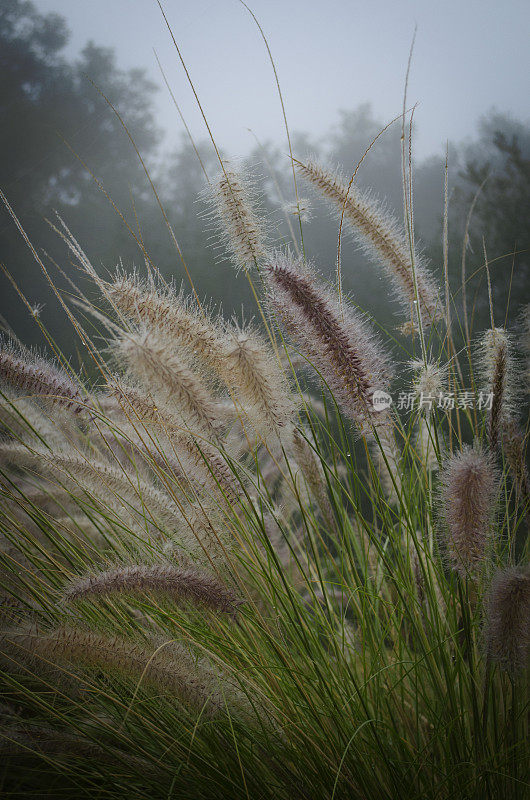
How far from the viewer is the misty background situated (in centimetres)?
141

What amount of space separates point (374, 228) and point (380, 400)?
0.97 feet

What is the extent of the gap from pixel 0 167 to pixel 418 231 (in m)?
1.26

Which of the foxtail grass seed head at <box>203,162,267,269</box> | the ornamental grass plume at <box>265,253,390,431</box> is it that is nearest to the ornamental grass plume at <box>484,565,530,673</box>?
the ornamental grass plume at <box>265,253,390,431</box>

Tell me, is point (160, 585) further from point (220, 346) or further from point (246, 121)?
point (246, 121)

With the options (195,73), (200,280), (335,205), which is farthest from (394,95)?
(335,205)

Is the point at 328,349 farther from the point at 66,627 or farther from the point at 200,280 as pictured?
the point at 200,280

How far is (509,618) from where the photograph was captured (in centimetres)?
49

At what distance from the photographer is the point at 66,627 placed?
496 millimetres

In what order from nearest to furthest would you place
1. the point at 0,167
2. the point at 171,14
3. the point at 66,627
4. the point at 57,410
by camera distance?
the point at 66,627
the point at 57,410
the point at 171,14
the point at 0,167

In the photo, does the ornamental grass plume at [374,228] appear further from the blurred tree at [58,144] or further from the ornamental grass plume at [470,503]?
the blurred tree at [58,144]

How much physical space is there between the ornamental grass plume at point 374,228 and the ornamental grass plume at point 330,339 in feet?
0.68

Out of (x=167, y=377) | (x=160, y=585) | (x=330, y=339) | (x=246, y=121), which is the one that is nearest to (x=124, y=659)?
(x=160, y=585)

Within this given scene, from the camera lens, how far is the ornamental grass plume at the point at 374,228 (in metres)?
0.74

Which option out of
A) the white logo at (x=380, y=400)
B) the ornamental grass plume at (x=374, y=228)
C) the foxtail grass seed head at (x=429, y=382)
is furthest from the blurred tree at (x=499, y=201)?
the white logo at (x=380, y=400)
